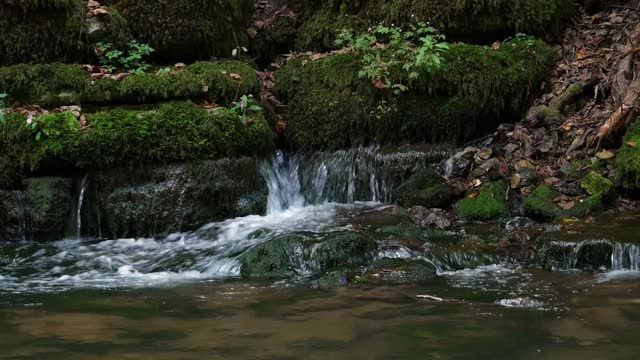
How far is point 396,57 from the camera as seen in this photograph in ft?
27.2

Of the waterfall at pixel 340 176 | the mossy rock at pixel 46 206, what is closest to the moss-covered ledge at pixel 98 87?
the mossy rock at pixel 46 206

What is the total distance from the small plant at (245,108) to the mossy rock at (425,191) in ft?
6.30

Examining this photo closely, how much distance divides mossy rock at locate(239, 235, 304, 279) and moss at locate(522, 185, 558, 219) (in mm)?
2529

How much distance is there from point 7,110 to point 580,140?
21.6 feet

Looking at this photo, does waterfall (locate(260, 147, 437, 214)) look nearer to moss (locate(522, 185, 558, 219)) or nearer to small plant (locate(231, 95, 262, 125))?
small plant (locate(231, 95, 262, 125))

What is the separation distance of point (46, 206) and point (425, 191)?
13.4ft

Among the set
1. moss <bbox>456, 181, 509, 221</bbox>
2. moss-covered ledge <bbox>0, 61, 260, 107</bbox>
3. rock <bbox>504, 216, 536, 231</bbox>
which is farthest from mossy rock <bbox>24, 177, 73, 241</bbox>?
rock <bbox>504, 216, 536, 231</bbox>

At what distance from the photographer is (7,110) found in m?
6.96

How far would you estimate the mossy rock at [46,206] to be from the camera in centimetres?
661

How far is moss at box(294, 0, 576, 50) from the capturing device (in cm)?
895

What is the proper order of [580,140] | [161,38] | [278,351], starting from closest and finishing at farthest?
[278,351] < [580,140] < [161,38]

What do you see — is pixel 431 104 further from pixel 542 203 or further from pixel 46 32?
pixel 46 32

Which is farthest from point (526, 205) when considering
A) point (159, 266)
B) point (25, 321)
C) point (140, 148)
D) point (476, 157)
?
point (25, 321)

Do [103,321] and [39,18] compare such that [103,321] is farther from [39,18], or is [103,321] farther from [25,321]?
[39,18]
